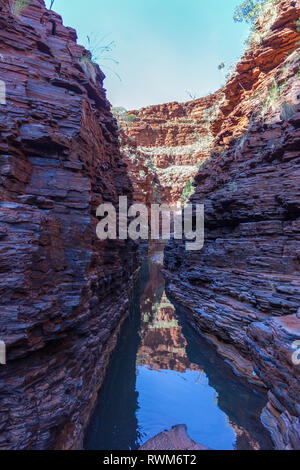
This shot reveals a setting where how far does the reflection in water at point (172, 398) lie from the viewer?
5527mm

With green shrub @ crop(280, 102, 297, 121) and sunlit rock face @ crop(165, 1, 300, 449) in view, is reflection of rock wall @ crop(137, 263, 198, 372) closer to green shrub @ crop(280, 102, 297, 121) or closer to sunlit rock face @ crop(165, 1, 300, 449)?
sunlit rock face @ crop(165, 1, 300, 449)

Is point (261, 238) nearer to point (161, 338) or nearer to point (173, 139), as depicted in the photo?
point (161, 338)

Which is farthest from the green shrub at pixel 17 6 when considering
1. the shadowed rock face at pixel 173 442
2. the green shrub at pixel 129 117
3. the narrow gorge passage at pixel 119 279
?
the green shrub at pixel 129 117

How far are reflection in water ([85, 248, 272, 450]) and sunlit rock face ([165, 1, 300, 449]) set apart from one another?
36.1 inches

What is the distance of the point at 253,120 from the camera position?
12609 millimetres

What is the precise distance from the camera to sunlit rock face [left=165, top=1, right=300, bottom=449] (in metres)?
4.93

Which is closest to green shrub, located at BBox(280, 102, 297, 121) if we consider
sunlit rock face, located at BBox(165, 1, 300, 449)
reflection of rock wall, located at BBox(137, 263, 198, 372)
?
sunlit rock face, located at BBox(165, 1, 300, 449)

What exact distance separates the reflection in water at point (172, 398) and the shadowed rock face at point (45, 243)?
0.83 meters

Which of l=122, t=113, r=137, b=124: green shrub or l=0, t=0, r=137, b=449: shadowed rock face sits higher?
Result: l=122, t=113, r=137, b=124: green shrub

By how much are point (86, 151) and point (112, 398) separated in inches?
327
